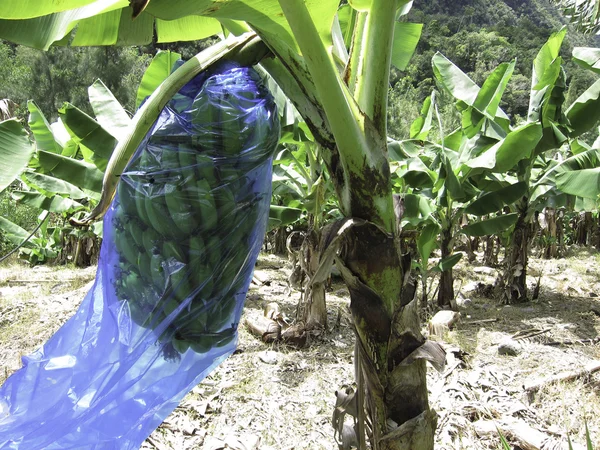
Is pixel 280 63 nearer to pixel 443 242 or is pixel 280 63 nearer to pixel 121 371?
pixel 121 371

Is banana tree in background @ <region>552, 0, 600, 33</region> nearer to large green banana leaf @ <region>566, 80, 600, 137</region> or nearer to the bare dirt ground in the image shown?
large green banana leaf @ <region>566, 80, 600, 137</region>

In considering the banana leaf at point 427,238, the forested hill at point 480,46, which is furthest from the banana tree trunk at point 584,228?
the banana leaf at point 427,238

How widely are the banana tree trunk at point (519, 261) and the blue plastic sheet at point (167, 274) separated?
453 centimetres

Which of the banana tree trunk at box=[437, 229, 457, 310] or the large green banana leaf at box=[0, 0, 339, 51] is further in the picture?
the banana tree trunk at box=[437, 229, 457, 310]

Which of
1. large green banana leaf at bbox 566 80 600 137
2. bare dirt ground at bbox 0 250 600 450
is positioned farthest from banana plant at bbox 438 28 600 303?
bare dirt ground at bbox 0 250 600 450

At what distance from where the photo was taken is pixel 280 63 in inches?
45.4

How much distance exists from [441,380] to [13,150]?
106 inches

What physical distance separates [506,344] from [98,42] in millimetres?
3518

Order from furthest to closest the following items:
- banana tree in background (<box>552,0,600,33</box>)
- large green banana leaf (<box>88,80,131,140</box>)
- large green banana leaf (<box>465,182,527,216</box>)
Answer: banana tree in background (<box>552,0,600,33</box>), large green banana leaf (<box>465,182,527,216</box>), large green banana leaf (<box>88,80,131,140</box>)

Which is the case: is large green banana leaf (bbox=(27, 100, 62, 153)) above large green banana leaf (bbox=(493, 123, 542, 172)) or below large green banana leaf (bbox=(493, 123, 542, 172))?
below

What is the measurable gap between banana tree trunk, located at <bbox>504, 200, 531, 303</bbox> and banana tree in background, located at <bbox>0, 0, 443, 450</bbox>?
432 cm

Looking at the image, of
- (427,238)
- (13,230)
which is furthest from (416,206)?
(13,230)

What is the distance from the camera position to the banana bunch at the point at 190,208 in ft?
3.36

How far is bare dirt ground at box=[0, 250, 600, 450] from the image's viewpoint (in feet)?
7.59
